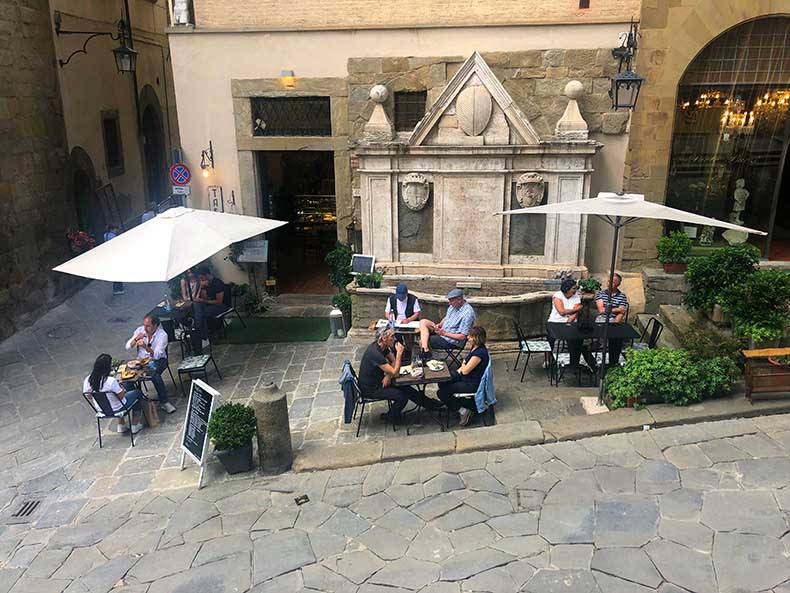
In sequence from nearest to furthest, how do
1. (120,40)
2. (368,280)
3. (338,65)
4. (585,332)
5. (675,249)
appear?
(585,332), (368,280), (675,249), (338,65), (120,40)

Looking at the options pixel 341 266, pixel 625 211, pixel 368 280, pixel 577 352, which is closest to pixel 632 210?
pixel 625 211

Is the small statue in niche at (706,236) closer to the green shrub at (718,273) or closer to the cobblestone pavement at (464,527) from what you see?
the green shrub at (718,273)

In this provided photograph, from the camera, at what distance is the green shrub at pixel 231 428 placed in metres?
6.84

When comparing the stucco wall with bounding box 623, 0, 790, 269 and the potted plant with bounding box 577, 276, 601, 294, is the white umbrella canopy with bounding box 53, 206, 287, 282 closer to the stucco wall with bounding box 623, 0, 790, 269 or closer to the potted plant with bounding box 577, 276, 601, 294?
the potted plant with bounding box 577, 276, 601, 294

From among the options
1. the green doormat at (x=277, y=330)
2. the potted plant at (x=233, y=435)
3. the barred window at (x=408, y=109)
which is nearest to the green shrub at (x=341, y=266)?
the green doormat at (x=277, y=330)

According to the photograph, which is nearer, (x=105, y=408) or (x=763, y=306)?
(x=763, y=306)

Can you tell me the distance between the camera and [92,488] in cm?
715

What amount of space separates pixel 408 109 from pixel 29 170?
7.65 m

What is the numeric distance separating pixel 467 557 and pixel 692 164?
9.19 meters

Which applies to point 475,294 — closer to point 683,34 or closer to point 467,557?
point 683,34

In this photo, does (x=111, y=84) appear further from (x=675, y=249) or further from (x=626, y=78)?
(x=675, y=249)

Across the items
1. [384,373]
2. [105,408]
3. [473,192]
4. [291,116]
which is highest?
[291,116]

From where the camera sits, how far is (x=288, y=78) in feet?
40.7

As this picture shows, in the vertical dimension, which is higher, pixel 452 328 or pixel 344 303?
pixel 452 328
